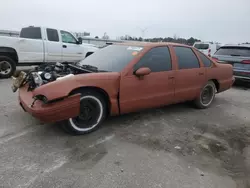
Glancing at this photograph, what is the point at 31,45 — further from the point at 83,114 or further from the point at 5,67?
the point at 83,114

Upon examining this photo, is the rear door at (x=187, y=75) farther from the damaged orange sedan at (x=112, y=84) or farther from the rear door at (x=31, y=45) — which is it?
the rear door at (x=31, y=45)

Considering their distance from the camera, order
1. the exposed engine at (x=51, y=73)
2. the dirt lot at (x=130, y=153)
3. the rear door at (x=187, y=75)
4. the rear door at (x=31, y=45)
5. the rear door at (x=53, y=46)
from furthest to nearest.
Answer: the rear door at (x=53, y=46) → the rear door at (x=31, y=45) → the rear door at (x=187, y=75) → the exposed engine at (x=51, y=73) → the dirt lot at (x=130, y=153)

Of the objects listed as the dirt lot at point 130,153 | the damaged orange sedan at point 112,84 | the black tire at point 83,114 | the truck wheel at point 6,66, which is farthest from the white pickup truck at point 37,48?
the black tire at point 83,114

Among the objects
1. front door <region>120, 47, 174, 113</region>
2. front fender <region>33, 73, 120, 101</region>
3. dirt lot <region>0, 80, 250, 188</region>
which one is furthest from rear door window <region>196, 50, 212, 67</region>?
front fender <region>33, 73, 120, 101</region>

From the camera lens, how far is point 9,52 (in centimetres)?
758

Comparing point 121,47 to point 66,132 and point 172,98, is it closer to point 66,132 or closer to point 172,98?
point 172,98

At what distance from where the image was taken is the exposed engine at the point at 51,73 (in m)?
3.57

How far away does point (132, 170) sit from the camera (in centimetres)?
268

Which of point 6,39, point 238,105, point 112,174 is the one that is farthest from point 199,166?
point 6,39

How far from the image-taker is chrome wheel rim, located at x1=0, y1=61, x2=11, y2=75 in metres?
7.51

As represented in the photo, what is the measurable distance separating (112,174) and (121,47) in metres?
2.62

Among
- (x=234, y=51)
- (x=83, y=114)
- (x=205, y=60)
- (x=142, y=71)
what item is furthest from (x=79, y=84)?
(x=234, y=51)

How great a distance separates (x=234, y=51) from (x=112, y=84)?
6221mm

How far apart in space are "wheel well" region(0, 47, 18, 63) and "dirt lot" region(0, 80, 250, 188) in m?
3.62
